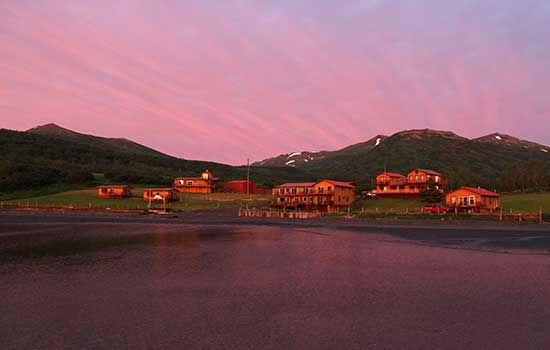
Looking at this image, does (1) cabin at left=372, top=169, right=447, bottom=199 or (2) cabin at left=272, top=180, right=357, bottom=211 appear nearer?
(2) cabin at left=272, top=180, right=357, bottom=211

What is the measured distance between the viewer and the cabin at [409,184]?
104 metres

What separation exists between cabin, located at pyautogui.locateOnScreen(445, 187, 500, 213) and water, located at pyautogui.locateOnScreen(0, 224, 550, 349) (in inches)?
1959

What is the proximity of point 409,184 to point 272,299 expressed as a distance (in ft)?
304

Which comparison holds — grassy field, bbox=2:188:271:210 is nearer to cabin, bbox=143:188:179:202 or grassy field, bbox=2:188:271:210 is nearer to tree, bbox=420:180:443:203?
cabin, bbox=143:188:179:202

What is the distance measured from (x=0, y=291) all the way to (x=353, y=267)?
22.3 m

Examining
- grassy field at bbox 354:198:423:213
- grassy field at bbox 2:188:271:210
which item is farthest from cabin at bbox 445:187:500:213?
grassy field at bbox 2:188:271:210

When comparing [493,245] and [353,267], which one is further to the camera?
[493,245]

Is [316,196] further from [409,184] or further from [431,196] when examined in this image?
[409,184]

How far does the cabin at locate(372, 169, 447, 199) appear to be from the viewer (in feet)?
340

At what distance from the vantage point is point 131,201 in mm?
100438

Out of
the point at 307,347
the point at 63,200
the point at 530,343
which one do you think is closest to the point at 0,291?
the point at 307,347

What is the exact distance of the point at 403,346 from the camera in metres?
13.8

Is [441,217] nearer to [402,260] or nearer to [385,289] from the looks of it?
[402,260]

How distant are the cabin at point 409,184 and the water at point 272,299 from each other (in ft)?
227
